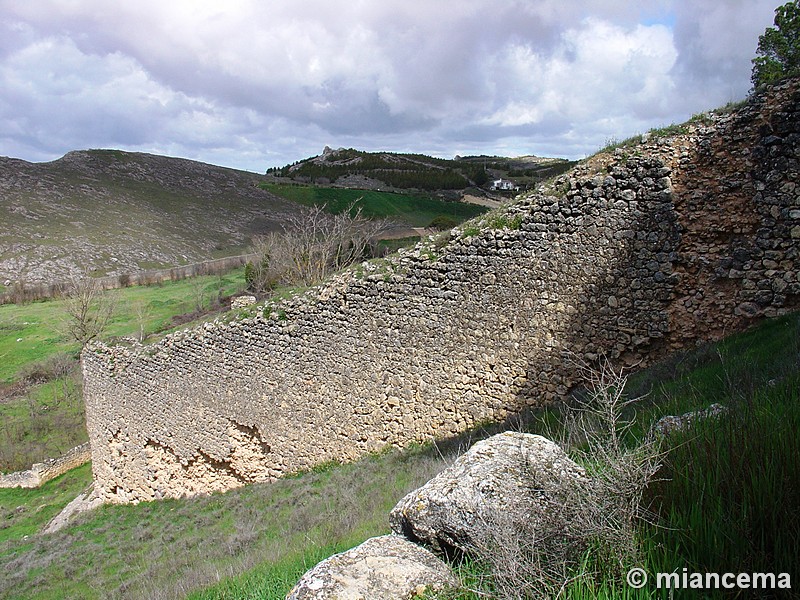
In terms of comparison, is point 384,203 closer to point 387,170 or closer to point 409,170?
point 387,170

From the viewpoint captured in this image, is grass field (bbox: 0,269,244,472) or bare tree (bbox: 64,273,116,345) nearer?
grass field (bbox: 0,269,244,472)

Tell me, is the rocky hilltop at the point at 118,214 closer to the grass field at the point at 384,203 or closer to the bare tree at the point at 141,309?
the grass field at the point at 384,203

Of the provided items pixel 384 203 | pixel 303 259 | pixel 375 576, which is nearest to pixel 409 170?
pixel 384 203

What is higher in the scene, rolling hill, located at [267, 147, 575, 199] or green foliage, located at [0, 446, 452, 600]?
rolling hill, located at [267, 147, 575, 199]

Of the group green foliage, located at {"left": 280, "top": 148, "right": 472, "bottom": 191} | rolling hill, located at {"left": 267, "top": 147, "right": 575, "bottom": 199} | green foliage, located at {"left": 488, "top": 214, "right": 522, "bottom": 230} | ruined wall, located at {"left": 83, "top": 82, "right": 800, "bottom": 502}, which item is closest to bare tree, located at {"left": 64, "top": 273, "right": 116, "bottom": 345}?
ruined wall, located at {"left": 83, "top": 82, "right": 800, "bottom": 502}

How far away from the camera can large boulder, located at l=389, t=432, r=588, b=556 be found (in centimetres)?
296

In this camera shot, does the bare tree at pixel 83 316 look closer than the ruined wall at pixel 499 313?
No

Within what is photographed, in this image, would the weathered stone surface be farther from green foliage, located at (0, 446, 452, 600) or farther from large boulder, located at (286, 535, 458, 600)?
green foliage, located at (0, 446, 452, 600)

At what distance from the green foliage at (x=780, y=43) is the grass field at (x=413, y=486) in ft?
51.1

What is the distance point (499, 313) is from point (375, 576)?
6.71m

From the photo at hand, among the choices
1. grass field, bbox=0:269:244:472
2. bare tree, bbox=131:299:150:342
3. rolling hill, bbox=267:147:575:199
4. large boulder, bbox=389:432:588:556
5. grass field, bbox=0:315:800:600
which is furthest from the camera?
rolling hill, bbox=267:147:575:199

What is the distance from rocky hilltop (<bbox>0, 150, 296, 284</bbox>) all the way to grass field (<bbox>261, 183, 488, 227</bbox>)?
10.4ft

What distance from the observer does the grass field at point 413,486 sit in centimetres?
240

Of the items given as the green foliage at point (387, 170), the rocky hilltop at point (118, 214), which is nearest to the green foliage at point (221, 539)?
the rocky hilltop at point (118, 214)
